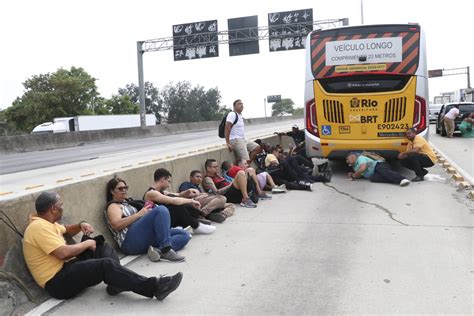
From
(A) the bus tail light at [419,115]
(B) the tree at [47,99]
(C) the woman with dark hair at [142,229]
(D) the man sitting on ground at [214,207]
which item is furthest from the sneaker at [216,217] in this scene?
(B) the tree at [47,99]

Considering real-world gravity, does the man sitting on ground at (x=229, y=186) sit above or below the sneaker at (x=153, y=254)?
above

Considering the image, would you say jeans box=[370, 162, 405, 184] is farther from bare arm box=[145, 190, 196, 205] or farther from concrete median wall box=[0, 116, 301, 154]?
concrete median wall box=[0, 116, 301, 154]

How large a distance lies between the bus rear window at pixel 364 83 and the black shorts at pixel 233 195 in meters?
3.71

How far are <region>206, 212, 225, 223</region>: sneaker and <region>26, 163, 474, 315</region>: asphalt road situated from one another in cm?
11

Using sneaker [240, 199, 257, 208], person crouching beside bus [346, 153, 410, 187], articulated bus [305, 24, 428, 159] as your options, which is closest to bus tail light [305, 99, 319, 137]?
articulated bus [305, 24, 428, 159]

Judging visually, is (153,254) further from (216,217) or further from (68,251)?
(216,217)

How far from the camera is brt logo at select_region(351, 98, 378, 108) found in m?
10.1

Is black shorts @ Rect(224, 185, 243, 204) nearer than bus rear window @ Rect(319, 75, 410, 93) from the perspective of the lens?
Yes

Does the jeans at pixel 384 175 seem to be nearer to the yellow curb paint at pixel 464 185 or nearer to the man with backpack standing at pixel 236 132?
the yellow curb paint at pixel 464 185

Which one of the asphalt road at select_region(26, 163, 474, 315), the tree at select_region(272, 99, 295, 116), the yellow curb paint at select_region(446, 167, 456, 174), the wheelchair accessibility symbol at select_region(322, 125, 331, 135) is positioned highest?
the tree at select_region(272, 99, 295, 116)

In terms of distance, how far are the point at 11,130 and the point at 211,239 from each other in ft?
175

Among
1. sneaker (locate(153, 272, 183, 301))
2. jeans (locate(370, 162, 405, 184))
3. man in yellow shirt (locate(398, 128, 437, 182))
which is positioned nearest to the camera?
sneaker (locate(153, 272, 183, 301))

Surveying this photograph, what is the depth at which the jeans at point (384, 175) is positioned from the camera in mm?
9500

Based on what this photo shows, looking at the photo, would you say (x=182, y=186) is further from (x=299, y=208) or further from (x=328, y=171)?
(x=328, y=171)
